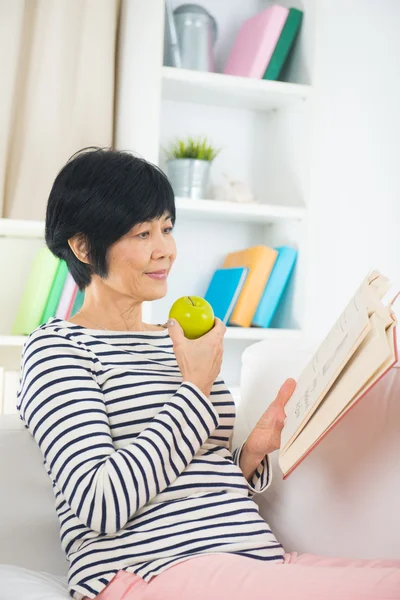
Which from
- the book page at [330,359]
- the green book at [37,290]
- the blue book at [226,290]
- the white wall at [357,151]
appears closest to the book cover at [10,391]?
the green book at [37,290]

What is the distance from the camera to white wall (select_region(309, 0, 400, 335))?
98.4 inches

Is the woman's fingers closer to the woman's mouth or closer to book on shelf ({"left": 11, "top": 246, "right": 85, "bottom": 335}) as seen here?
the woman's mouth

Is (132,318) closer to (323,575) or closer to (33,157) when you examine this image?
(323,575)

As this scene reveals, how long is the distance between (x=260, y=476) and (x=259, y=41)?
5.07 feet

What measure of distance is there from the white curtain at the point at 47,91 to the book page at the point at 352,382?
1.55 meters

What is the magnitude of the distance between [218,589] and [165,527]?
0.47 feet

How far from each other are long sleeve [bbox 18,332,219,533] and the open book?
6.8 inches

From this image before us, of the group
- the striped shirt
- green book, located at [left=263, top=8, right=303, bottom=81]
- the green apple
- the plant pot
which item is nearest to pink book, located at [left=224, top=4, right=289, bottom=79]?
green book, located at [left=263, top=8, right=303, bottom=81]

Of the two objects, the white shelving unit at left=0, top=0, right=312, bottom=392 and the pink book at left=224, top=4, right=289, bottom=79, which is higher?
the pink book at left=224, top=4, right=289, bottom=79

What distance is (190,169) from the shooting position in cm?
234

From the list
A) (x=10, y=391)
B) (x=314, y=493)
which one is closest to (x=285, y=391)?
(x=314, y=493)

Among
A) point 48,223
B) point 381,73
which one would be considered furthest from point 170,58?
point 48,223

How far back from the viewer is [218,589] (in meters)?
0.97

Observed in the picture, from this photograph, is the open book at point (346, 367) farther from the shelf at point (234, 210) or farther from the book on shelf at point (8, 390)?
the book on shelf at point (8, 390)
